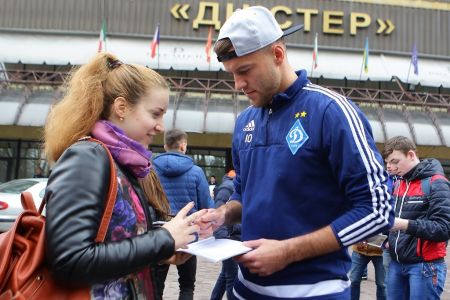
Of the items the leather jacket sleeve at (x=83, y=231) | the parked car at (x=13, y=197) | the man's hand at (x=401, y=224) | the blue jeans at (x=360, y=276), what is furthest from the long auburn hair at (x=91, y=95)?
the parked car at (x=13, y=197)

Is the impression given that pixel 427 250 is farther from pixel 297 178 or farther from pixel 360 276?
pixel 297 178

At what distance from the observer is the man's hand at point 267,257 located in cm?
206

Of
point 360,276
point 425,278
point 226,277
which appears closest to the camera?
point 425,278

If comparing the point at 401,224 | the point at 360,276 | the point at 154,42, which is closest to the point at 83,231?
the point at 401,224

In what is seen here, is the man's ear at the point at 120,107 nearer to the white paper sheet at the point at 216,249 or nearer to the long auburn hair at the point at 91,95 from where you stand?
the long auburn hair at the point at 91,95

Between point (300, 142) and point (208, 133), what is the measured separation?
56.9 feet

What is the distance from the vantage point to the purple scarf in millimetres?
1963

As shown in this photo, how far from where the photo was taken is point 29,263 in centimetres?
164

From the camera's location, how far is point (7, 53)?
22.2m

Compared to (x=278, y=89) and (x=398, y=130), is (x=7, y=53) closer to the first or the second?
(x=398, y=130)

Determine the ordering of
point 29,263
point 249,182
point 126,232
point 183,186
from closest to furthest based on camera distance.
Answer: point 29,263 → point 126,232 → point 249,182 → point 183,186

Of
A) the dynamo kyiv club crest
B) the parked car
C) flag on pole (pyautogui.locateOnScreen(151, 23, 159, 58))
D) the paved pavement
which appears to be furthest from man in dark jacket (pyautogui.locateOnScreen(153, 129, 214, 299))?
flag on pole (pyautogui.locateOnScreen(151, 23, 159, 58))

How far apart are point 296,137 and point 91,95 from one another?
930 millimetres

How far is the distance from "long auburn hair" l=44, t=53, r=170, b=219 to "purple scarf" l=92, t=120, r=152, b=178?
69mm
